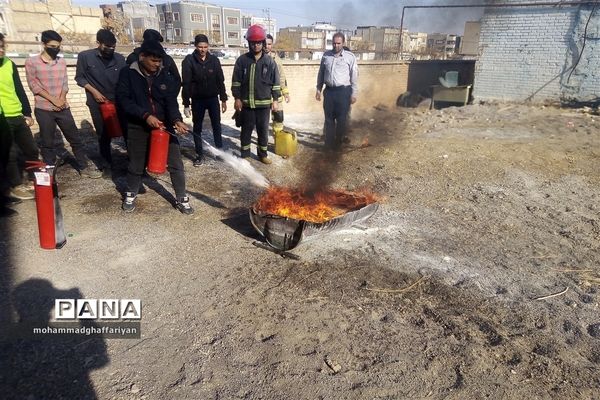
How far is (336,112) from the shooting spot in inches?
298

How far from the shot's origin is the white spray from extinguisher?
6.12 m

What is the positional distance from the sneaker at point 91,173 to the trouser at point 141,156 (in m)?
1.72

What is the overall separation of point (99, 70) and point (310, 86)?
30.1ft

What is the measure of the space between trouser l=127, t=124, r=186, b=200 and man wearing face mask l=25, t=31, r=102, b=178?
68.7 inches

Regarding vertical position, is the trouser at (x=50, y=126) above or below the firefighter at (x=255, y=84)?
below

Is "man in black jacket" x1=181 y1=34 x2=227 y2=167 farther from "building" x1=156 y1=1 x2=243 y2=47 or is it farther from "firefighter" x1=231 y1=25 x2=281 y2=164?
"building" x1=156 y1=1 x2=243 y2=47

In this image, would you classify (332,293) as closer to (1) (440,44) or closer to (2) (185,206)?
(2) (185,206)

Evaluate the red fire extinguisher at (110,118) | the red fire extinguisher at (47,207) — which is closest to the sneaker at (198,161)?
the red fire extinguisher at (110,118)

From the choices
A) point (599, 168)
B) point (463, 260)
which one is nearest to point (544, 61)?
point (599, 168)

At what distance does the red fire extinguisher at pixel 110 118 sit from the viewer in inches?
215

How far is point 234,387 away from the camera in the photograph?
2.38 metres

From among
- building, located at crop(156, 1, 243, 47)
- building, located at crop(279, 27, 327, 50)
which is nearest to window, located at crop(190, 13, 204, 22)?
building, located at crop(156, 1, 243, 47)

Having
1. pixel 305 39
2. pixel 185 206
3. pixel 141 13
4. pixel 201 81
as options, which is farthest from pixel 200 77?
pixel 141 13

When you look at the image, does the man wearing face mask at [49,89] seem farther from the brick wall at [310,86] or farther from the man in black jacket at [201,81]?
the brick wall at [310,86]
